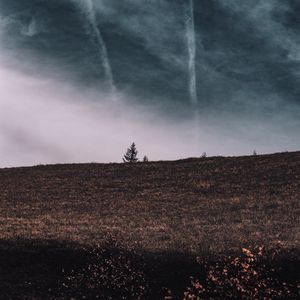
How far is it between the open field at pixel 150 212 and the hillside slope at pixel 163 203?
57 mm

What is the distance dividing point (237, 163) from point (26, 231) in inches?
1073

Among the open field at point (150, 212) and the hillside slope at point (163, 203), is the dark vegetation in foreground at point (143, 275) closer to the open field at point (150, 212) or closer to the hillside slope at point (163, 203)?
the open field at point (150, 212)

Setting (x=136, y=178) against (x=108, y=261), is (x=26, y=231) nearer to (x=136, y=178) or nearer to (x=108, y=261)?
(x=108, y=261)

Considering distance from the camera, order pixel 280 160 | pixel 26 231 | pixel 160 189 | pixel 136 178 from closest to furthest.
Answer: pixel 26 231, pixel 160 189, pixel 136 178, pixel 280 160

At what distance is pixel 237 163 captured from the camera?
47.9m

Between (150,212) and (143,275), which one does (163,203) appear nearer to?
(150,212)

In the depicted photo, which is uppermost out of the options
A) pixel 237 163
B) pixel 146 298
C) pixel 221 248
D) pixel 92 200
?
pixel 237 163

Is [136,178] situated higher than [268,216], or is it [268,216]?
[136,178]

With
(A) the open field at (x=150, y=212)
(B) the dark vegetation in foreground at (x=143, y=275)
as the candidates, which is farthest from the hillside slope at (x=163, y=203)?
(B) the dark vegetation in foreground at (x=143, y=275)

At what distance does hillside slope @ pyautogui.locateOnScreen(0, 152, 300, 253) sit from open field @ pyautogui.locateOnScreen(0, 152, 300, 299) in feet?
0.19

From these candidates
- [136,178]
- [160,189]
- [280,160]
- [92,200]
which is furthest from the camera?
[280,160]

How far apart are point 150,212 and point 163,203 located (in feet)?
9.46

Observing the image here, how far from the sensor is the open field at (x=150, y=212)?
19.8 meters

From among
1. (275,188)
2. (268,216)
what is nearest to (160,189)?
(275,188)
